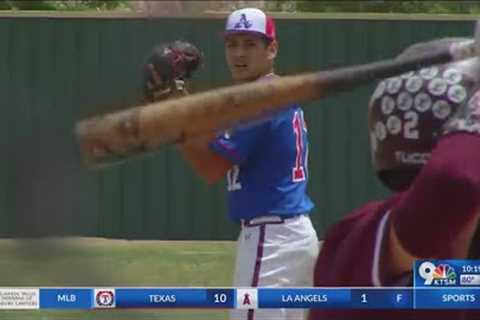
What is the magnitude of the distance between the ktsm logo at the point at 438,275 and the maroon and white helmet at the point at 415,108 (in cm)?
55

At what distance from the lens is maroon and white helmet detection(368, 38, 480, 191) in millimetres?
2105

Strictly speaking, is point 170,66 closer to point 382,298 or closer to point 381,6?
point 382,298

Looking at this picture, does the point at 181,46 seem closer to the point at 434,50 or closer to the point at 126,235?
the point at 434,50

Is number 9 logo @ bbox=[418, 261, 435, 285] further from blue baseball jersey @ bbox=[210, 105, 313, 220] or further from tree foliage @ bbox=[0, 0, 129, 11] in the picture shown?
tree foliage @ bbox=[0, 0, 129, 11]

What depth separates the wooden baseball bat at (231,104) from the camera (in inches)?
80.6

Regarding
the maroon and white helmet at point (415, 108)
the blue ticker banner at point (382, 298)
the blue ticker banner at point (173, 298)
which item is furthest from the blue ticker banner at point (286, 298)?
the maroon and white helmet at point (415, 108)

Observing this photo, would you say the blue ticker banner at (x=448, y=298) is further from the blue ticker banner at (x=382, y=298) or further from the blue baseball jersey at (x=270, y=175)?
the blue baseball jersey at (x=270, y=175)

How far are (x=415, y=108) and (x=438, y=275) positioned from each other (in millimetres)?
1248

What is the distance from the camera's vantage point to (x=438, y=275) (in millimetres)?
3324

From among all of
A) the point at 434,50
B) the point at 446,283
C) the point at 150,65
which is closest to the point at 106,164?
the point at 434,50

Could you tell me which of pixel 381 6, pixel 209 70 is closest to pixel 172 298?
pixel 209 70

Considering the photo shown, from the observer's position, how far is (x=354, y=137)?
34.7ft

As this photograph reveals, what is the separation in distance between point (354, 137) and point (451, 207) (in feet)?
28.5

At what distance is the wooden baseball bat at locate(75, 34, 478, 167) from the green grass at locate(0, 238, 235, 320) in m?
0.94
